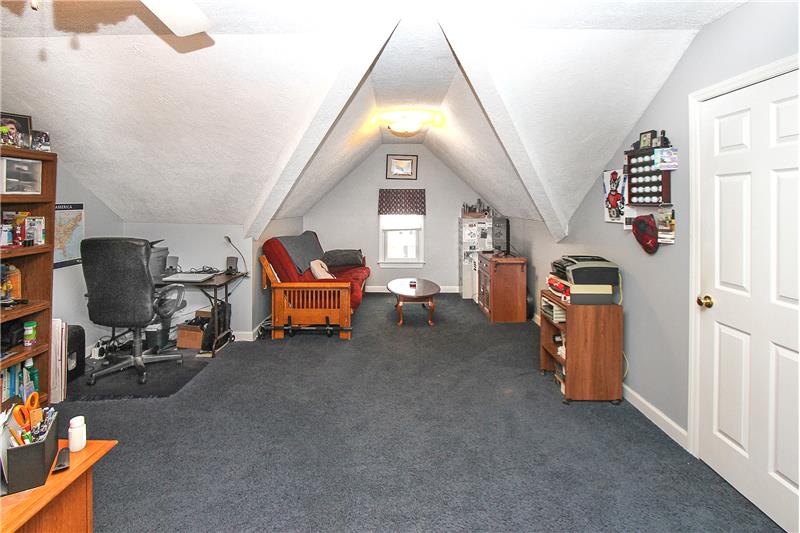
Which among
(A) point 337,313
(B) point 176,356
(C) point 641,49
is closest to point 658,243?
(C) point 641,49

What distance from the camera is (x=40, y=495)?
1.33 meters

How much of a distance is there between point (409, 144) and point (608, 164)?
14.0ft

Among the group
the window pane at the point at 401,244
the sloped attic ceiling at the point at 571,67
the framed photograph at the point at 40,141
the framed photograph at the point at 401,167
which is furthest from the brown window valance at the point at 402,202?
the framed photograph at the point at 40,141

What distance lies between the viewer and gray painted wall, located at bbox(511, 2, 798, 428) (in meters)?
2.10

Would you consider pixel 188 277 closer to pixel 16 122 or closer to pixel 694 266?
pixel 16 122

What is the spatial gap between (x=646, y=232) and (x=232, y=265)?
3700 millimetres

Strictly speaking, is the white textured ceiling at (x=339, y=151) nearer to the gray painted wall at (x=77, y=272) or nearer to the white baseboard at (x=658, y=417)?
the gray painted wall at (x=77, y=272)

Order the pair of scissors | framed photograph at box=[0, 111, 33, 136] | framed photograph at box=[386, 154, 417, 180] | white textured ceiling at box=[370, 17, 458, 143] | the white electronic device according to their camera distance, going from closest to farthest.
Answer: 1. the pair of scissors
2. framed photograph at box=[0, 111, 33, 136]
3. white textured ceiling at box=[370, 17, 458, 143]
4. the white electronic device
5. framed photograph at box=[386, 154, 417, 180]

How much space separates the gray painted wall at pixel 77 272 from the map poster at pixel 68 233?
5 centimetres

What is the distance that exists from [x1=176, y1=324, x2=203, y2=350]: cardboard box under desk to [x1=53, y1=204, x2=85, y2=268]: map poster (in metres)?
1.07

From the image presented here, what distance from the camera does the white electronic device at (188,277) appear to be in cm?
416

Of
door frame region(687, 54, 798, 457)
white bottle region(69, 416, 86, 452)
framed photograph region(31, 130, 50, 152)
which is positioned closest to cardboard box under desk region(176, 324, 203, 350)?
framed photograph region(31, 130, 50, 152)

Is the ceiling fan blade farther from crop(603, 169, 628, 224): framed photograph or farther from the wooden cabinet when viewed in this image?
the wooden cabinet

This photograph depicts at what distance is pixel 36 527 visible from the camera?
54.9 inches
